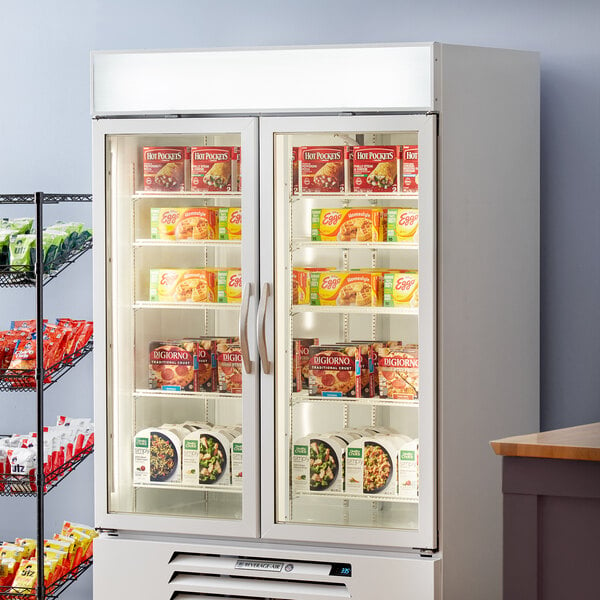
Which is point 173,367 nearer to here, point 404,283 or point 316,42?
point 404,283

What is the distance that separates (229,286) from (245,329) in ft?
0.93

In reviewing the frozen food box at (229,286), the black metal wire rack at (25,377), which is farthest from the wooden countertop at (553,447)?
the black metal wire rack at (25,377)

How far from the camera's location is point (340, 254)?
3.80 meters

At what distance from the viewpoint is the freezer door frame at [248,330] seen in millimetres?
3488

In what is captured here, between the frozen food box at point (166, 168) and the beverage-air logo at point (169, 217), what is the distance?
9cm

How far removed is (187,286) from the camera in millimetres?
3725

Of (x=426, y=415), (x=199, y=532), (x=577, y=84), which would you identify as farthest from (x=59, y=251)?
(x=577, y=84)

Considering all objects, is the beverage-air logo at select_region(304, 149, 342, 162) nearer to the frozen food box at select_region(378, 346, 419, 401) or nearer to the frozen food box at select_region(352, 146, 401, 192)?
the frozen food box at select_region(352, 146, 401, 192)

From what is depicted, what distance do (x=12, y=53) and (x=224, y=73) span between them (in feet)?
4.97

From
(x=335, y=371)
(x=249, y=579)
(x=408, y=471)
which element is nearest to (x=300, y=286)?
(x=335, y=371)

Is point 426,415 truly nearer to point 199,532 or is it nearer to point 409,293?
point 409,293

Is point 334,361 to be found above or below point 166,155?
below

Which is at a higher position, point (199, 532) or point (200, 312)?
point (200, 312)

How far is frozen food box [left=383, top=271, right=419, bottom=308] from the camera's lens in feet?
11.7
